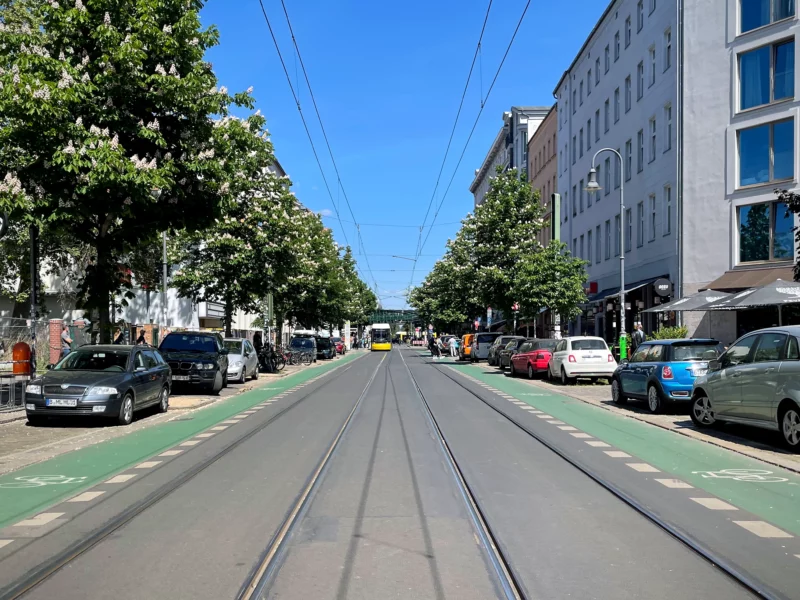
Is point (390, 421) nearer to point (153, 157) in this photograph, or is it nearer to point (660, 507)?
point (153, 157)

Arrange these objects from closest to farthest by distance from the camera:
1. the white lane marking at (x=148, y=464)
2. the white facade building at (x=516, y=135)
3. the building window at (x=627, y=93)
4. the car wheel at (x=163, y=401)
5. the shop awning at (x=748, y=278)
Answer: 1. the white lane marking at (x=148, y=464)
2. the car wheel at (x=163, y=401)
3. the shop awning at (x=748, y=278)
4. the building window at (x=627, y=93)
5. the white facade building at (x=516, y=135)

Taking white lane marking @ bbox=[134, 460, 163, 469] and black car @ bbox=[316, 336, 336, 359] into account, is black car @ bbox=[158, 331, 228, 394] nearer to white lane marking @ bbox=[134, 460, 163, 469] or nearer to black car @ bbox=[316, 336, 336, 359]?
white lane marking @ bbox=[134, 460, 163, 469]

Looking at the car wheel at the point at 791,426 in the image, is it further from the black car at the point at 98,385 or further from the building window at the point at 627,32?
Answer: the building window at the point at 627,32

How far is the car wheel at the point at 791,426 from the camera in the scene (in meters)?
10.4

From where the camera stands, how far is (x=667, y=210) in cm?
3366

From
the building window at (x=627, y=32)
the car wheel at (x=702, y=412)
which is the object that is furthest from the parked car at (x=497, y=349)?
the car wheel at (x=702, y=412)

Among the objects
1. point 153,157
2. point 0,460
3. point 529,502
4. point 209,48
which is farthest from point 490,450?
point 209,48

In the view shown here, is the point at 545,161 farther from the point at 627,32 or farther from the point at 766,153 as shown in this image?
the point at 766,153

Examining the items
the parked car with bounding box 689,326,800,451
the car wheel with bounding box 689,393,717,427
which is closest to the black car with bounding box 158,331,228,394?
the car wheel with bounding box 689,393,717,427

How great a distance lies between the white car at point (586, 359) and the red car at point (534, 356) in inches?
88.5

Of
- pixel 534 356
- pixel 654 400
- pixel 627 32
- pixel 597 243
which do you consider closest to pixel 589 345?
pixel 534 356

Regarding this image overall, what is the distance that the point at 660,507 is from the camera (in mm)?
7324

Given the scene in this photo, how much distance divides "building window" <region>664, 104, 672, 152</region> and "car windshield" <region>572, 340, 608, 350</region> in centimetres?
1206

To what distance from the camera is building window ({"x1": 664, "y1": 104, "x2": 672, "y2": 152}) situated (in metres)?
33.5
